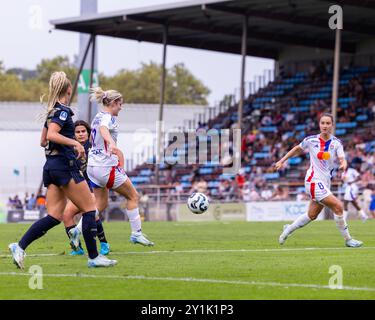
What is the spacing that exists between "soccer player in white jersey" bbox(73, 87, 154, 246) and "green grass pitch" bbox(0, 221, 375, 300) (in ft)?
2.40

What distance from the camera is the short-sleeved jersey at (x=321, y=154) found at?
16328 millimetres

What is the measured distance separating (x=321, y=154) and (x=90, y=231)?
18.2 ft

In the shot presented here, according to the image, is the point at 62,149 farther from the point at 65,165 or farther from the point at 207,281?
the point at 207,281

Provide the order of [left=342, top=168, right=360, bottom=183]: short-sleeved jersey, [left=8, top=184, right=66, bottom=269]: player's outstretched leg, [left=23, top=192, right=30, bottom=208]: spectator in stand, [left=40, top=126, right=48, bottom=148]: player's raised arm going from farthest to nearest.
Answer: [left=23, top=192, right=30, bottom=208]: spectator in stand
[left=342, top=168, right=360, bottom=183]: short-sleeved jersey
[left=8, top=184, right=66, bottom=269]: player's outstretched leg
[left=40, top=126, right=48, bottom=148]: player's raised arm

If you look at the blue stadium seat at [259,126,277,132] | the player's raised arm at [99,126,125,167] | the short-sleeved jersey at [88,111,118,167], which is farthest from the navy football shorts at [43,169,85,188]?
the blue stadium seat at [259,126,277,132]

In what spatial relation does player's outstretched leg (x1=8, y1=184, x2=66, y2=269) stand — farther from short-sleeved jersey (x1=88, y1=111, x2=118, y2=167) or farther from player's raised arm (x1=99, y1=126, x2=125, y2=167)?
short-sleeved jersey (x1=88, y1=111, x2=118, y2=167)

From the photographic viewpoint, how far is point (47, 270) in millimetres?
11984

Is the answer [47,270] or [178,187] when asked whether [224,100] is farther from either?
[47,270]

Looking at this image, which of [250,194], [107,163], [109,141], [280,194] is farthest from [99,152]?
[250,194]

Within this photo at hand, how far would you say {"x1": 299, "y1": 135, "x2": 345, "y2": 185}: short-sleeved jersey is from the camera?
1633 centimetres

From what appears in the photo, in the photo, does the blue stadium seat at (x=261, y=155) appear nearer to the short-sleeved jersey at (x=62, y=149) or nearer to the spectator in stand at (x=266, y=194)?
the spectator in stand at (x=266, y=194)

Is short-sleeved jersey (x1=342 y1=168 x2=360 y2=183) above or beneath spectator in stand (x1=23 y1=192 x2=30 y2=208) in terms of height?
above
